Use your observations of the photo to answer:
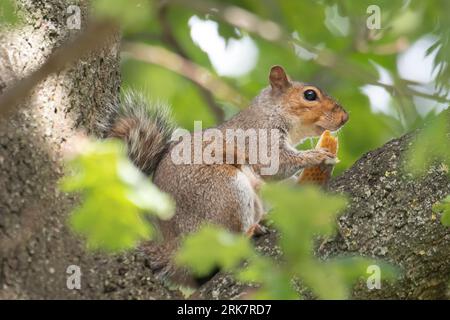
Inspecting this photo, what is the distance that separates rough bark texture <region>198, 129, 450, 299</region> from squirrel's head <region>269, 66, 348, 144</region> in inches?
56.2

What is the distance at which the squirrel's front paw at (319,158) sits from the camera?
11.2ft

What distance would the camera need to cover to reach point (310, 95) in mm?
4062

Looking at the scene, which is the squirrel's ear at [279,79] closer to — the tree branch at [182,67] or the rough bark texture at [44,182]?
the tree branch at [182,67]

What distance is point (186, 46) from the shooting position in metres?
4.87

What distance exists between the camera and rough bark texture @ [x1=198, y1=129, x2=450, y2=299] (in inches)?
89.5

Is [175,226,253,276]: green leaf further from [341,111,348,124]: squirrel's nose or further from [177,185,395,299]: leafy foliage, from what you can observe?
[341,111,348,124]: squirrel's nose

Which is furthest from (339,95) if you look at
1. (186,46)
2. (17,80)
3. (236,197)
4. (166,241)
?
(17,80)

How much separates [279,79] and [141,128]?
115cm

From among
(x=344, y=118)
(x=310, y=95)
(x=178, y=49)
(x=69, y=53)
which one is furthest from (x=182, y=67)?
(x=69, y=53)

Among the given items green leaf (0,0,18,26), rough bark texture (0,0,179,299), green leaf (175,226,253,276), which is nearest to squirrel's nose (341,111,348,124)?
rough bark texture (0,0,179,299)

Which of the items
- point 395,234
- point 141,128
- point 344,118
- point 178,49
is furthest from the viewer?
point 178,49

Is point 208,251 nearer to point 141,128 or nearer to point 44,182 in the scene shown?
point 44,182
